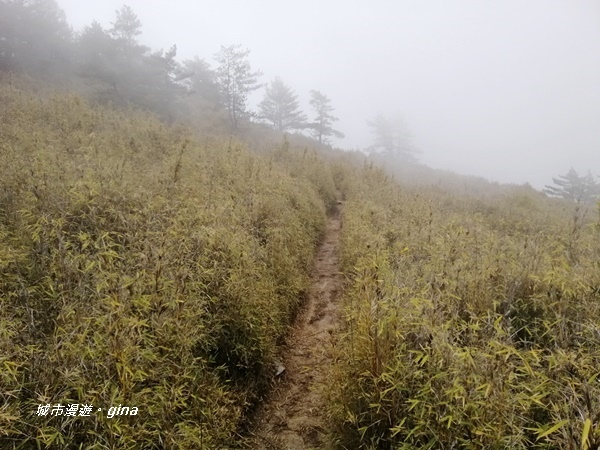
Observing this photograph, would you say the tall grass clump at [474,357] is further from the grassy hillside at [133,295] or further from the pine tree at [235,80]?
the pine tree at [235,80]

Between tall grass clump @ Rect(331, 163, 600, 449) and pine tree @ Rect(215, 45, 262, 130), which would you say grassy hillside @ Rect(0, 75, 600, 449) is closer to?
tall grass clump @ Rect(331, 163, 600, 449)

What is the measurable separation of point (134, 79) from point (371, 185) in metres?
14.7

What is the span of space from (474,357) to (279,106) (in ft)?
111

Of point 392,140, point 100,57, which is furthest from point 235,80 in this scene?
point 392,140

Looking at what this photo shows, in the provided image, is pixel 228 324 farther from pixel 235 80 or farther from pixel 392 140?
pixel 392 140

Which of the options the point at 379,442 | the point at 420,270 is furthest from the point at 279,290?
the point at 379,442

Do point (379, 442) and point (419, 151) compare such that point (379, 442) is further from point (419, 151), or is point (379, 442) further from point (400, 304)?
point (419, 151)

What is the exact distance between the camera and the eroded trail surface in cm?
344

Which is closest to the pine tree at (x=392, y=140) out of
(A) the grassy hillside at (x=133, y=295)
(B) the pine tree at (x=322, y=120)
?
(B) the pine tree at (x=322, y=120)

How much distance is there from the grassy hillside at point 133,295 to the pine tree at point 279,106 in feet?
89.8

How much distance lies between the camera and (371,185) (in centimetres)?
1378

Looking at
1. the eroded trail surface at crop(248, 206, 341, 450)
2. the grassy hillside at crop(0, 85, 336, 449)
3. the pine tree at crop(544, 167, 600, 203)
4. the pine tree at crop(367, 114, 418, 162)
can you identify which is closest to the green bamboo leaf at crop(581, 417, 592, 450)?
the eroded trail surface at crop(248, 206, 341, 450)

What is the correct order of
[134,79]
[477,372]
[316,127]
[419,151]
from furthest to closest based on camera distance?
[419,151] → [316,127] → [134,79] → [477,372]

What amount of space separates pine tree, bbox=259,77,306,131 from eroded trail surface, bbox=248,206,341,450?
29475mm
